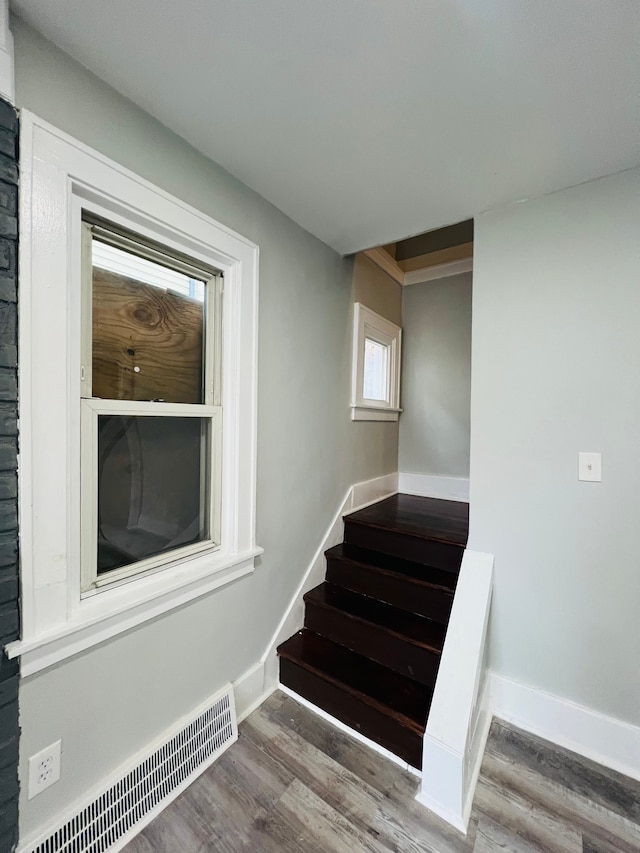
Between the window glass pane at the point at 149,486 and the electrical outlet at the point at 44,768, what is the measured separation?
50 cm

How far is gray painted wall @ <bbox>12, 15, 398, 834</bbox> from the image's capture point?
107 centimetres

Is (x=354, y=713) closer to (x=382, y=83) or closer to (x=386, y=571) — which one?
(x=386, y=571)

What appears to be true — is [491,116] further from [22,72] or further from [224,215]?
[22,72]

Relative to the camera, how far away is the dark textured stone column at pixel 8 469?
0.94 meters

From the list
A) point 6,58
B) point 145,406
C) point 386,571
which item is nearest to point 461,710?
point 386,571

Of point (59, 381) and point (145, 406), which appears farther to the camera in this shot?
point (145, 406)

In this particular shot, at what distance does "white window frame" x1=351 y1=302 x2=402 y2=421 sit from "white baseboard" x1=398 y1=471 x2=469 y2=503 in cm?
58

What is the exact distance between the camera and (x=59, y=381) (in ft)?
3.47

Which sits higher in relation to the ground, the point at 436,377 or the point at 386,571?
the point at 436,377

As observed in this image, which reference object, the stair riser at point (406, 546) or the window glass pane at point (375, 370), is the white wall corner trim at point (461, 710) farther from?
the window glass pane at point (375, 370)

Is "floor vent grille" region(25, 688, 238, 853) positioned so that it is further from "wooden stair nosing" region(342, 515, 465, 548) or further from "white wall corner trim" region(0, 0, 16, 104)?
"white wall corner trim" region(0, 0, 16, 104)

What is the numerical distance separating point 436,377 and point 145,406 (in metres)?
2.51

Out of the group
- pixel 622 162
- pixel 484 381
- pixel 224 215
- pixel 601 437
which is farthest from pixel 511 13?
pixel 601 437

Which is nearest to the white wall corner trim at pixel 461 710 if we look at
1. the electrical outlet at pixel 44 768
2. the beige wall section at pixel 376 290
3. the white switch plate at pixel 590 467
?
the white switch plate at pixel 590 467
